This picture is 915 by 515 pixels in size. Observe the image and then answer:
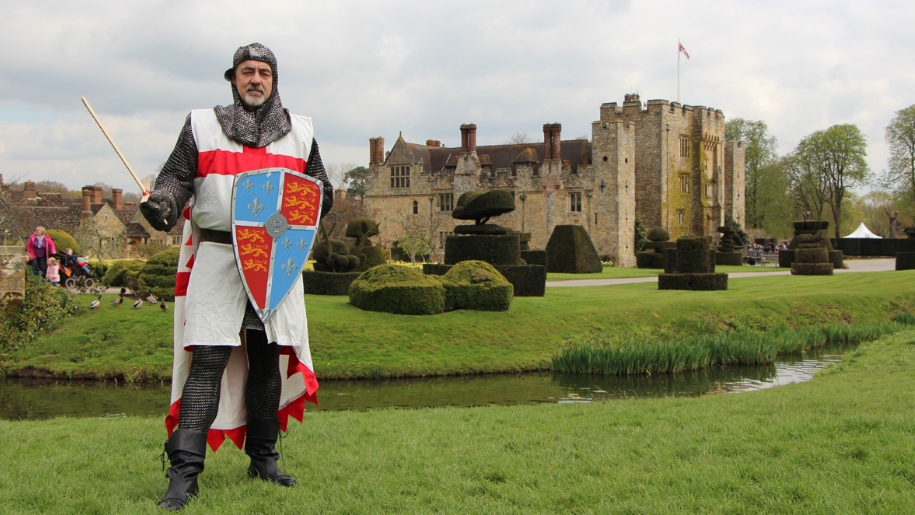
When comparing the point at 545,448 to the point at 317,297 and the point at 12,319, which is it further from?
the point at 317,297

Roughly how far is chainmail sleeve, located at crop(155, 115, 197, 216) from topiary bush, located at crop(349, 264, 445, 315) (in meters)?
12.7

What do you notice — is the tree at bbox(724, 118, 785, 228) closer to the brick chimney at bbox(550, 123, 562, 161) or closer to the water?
the brick chimney at bbox(550, 123, 562, 161)

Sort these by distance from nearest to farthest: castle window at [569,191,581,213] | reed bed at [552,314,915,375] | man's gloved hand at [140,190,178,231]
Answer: man's gloved hand at [140,190,178,231] < reed bed at [552,314,915,375] < castle window at [569,191,581,213]

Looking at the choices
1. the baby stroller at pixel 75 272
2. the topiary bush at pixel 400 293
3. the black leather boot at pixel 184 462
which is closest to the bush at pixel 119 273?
the baby stroller at pixel 75 272

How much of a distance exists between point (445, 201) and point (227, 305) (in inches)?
1904

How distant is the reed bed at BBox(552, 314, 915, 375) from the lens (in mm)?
13734

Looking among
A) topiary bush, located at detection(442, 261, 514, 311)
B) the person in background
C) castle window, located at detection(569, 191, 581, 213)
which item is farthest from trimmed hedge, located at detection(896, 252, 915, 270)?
the person in background

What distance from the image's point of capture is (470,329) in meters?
16.8

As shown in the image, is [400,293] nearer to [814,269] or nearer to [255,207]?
[255,207]

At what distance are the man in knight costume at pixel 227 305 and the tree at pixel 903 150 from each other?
208 ft

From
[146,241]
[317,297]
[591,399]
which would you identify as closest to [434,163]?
[146,241]

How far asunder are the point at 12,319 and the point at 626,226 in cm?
3825

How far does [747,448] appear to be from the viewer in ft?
17.1

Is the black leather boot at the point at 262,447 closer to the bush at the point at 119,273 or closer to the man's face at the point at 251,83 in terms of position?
the man's face at the point at 251,83
